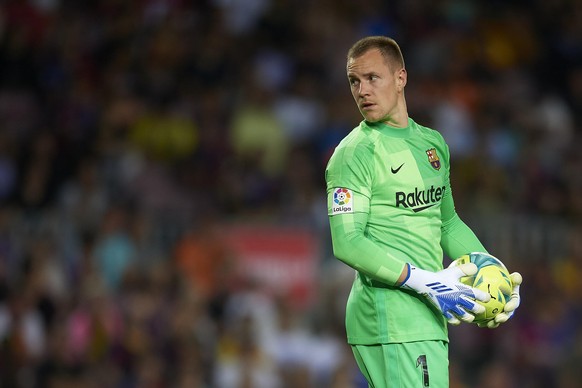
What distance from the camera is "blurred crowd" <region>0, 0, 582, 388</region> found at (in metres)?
10.1

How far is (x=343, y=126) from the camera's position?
40.0 feet

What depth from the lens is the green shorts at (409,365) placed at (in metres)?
4.90

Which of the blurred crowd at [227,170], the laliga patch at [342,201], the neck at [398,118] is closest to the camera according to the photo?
the laliga patch at [342,201]

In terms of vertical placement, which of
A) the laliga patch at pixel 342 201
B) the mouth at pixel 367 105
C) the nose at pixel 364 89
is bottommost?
the laliga patch at pixel 342 201

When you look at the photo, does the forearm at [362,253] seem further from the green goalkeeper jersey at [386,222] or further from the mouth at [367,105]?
the mouth at [367,105]

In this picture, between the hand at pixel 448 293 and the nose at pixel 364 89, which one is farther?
the nose at pixel 364 89

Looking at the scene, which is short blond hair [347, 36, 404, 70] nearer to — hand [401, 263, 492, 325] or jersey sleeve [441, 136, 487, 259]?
jersey sleeve [441, 136, 487, 259]

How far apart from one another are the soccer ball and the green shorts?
0.84 ft

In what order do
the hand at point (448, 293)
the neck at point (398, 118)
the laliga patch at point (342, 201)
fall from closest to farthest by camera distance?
1. the hand at point (448, 293)
2. the laliga patch at point (342, 201)
3. the neck at point (398, 118)

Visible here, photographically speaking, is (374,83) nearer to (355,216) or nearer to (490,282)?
(355,216)

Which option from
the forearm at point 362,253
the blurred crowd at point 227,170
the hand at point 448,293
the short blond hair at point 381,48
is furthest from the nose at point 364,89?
the blurred crowd at point 227,170

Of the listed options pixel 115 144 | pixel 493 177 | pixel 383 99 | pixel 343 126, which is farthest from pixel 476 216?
pixel 383 99

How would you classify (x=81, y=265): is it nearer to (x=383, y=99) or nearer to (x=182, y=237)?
(x=182, y=237)

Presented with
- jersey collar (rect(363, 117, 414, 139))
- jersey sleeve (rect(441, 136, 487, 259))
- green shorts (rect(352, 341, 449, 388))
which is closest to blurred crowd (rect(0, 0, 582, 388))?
jersey sleeve (rect(441, 136, 487, 259))
